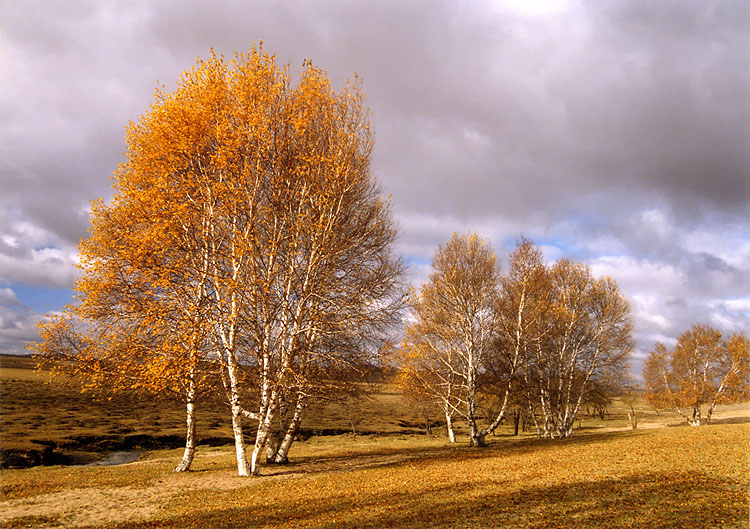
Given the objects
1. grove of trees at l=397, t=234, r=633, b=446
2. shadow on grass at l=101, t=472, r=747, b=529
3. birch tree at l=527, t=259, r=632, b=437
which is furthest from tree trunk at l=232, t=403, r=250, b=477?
birch tree at l=527, t=259, r=632, b=437

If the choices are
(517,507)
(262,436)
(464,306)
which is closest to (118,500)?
(262,436)

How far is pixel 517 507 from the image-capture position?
956 cm

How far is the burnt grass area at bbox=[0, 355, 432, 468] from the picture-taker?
27656 mm

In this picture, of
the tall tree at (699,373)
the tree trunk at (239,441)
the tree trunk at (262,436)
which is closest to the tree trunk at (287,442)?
the tree trunk at (262,436)

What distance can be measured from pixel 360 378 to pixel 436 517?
32.3ft

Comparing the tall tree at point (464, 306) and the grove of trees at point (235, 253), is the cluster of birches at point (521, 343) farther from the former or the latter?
the grove of trees at point (235, 253)

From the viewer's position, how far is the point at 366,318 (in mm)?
16844

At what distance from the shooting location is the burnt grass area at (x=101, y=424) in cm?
2766

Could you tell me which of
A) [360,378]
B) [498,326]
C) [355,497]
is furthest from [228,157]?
[498,326]

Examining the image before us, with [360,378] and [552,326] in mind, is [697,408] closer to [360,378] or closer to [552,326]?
[552,326]

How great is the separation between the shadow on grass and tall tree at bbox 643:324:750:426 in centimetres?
4330

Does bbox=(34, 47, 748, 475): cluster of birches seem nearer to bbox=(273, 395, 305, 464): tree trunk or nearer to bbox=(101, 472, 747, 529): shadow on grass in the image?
bbox=(273, 395, 305, 464): tree trunk

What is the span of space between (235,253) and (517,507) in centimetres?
1120

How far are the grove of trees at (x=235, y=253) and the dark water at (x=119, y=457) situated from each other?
52.9ft
